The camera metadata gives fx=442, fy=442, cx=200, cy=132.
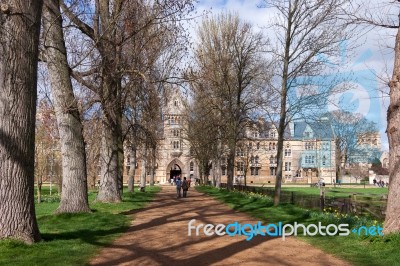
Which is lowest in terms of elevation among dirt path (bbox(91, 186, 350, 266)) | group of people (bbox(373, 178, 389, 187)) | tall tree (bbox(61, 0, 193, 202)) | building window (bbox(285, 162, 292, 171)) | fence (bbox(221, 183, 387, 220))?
group of people (bbox(373, 178, 389, 187))

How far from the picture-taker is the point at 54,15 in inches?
568

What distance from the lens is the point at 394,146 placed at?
1043 centimetres

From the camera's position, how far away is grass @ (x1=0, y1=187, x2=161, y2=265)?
7895mm

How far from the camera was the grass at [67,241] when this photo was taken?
7895mm

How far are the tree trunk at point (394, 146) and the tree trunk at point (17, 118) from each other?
7.88 metres

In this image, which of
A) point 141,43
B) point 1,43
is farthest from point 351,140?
point 1,43

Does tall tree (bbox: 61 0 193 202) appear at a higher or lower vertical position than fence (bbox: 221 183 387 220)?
higher

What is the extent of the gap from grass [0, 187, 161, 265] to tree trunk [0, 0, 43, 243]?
1.68 ft

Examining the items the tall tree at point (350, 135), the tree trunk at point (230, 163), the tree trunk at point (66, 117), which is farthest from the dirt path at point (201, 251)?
the tall tree at point (350, 135)

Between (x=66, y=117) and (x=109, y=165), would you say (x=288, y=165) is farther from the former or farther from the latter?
(x=66, y=117)

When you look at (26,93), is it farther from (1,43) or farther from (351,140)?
(351,140)

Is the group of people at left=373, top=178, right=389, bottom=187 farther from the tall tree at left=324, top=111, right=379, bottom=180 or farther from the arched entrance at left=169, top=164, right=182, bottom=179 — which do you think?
the arched entrance at left=169, top=164, right=182, bottom=179

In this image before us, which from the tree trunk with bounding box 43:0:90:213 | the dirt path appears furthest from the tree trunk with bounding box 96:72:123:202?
the dirt path

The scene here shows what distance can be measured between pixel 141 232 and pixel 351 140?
64.2m
